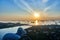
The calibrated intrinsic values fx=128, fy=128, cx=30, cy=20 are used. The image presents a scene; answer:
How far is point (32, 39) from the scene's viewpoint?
886cm

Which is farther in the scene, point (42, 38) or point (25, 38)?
point (42, 38)

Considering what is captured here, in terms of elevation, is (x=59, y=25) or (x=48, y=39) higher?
(x=59, y=25)

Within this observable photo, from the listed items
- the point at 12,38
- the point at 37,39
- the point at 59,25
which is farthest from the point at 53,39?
the point at 59,25

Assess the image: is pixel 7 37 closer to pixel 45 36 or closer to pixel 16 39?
pixel 16 39

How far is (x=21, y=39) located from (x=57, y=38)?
10.6ft

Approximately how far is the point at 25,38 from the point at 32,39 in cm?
104

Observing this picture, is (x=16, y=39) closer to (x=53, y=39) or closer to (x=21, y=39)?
(x=21, y=39)

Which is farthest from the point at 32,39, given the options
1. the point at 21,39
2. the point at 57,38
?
the point at 57,38

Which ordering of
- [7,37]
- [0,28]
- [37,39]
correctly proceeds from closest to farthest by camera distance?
[7,37]
[37,39]
[0,28]

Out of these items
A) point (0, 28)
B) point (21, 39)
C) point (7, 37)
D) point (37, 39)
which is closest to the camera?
point (21, 39)

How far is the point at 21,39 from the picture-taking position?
303 inches

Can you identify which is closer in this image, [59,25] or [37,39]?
[37,39]

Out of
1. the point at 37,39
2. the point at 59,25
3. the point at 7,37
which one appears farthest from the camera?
the point at 59,25

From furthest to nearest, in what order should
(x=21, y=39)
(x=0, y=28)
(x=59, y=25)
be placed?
(x=0, y=28), (x=59, y=25), (x=21, y=39)
